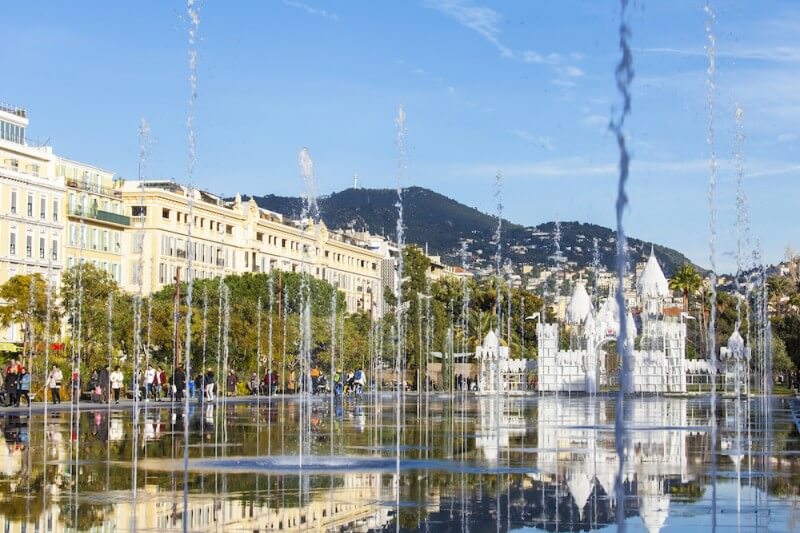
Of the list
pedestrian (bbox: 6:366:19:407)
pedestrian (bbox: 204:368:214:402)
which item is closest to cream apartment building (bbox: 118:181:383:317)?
pedestrian (bbox: 204:368:214:402)

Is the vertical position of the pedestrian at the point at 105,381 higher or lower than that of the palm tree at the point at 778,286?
lower

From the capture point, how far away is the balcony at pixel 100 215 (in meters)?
88.0

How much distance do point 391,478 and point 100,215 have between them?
7585cm

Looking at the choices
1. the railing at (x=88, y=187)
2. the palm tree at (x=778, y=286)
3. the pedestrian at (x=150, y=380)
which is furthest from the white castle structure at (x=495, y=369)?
the palm tree at (x=778, y=286)

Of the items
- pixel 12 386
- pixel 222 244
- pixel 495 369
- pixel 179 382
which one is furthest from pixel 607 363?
pixel 12 386

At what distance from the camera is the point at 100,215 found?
91375mm

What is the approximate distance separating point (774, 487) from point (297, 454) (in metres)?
8.57

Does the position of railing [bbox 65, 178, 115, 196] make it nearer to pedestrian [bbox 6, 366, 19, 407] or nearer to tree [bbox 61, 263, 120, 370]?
tree [bbox 61, 263, 120, 370]

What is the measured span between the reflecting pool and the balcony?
5687 centimetres

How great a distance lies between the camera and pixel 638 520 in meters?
14.1

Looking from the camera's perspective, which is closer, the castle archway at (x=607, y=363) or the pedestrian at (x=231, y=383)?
the pedestrian at (x=231, y=383)

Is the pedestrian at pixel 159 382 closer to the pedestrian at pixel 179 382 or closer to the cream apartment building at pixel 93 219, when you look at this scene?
the pedestrian at pixel 179 382

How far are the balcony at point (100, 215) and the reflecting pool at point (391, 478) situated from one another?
56.9m

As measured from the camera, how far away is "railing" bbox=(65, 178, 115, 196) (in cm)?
8906
